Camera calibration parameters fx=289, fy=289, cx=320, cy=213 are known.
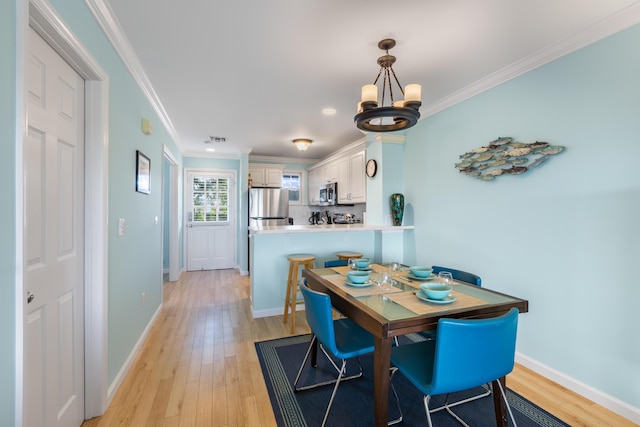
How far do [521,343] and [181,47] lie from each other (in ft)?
11.6

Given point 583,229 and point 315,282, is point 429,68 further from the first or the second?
point 315,282

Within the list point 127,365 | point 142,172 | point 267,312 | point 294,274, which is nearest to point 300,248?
point 294,274

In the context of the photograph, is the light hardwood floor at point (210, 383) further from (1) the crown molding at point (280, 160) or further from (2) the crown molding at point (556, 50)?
(1) the crown molding at point (280, 160)

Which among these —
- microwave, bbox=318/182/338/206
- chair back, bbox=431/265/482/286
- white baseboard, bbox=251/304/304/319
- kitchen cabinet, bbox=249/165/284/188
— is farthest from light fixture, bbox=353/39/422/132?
kitchen cabinet, bbox=249/165/284/188

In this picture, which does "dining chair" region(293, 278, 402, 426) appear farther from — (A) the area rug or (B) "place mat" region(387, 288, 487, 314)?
(B) "place mat" region(387, 288, 487, 314)

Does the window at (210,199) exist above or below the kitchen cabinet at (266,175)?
below

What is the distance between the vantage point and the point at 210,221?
590 centimetres

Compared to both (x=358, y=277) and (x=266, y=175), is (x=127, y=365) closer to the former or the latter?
(x=358, y=277)

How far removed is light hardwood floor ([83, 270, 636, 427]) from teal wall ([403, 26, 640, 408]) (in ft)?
0.94

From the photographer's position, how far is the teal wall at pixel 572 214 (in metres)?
1.77

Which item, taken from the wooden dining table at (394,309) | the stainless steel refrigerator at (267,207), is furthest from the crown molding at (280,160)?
the wooden dining table at (394,309)

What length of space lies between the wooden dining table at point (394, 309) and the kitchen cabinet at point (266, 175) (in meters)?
4.33

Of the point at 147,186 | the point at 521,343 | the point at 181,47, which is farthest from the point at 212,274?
the point at 521,343

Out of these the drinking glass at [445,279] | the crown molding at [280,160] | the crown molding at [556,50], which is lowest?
the drinking glass at [445,279]
